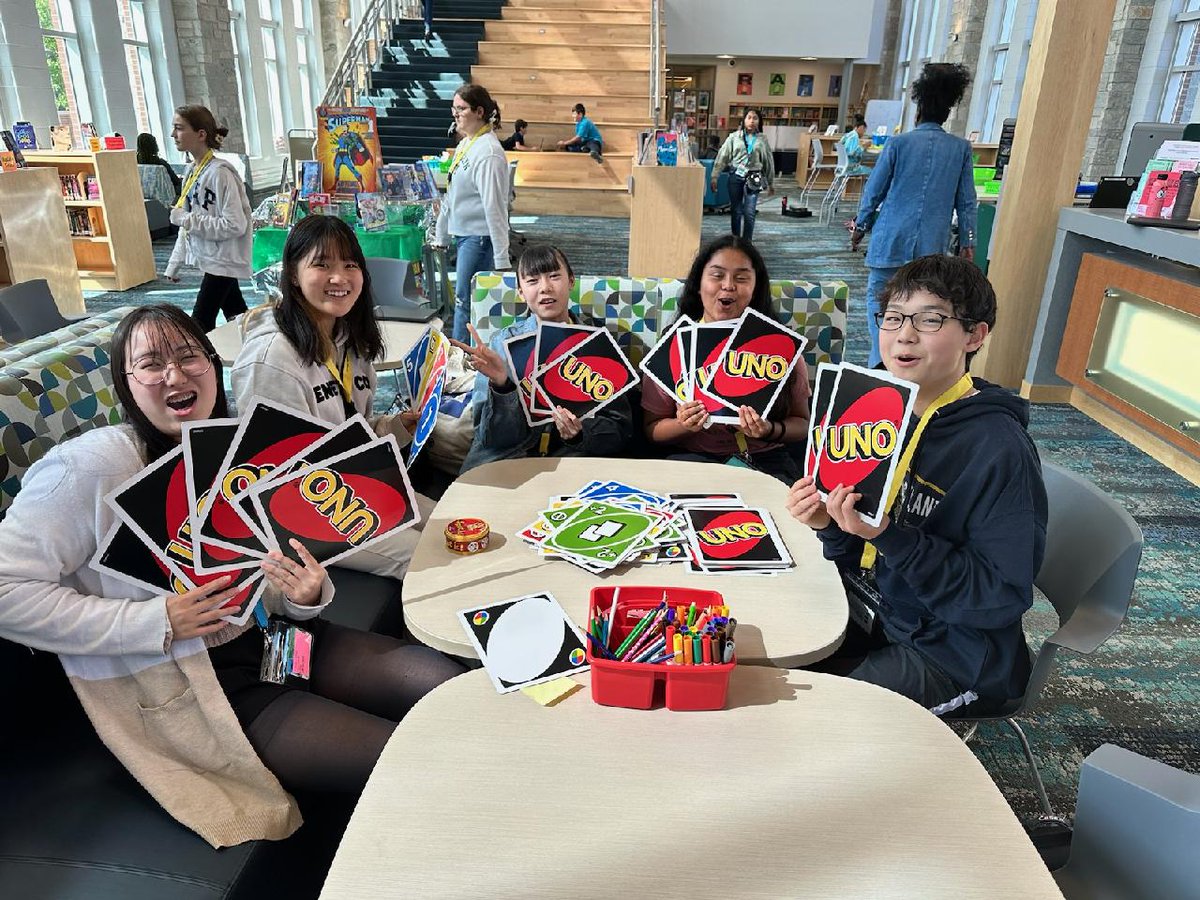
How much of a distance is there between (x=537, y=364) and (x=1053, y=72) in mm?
3424

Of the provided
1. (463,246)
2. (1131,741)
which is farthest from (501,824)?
(463,246)

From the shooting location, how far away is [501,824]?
983 millimetres

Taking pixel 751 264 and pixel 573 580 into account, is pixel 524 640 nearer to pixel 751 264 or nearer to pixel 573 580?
pixel 573 580

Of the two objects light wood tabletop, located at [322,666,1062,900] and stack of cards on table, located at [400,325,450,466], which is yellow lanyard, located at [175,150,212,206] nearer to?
stack of cards on table, located at [400,325,450,466]

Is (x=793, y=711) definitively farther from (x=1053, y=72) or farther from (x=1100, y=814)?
(x=1053, y=72)

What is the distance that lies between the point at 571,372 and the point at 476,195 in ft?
8.92

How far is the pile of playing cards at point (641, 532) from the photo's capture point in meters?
1.55

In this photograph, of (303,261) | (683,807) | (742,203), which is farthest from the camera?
(742,203)

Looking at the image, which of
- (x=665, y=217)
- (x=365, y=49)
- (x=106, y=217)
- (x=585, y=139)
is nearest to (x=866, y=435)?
(x=665, y=217)

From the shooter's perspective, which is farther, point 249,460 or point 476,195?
point 476,195

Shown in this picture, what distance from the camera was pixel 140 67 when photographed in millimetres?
10602

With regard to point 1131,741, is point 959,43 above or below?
above

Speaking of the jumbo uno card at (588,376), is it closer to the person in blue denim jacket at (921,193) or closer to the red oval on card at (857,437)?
the red oval on card at (857,437)

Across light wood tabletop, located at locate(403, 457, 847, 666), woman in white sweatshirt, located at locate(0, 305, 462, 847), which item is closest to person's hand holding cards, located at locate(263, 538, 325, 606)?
woman in white sweatshirt, located at locate(0, 305, 462, 847)
